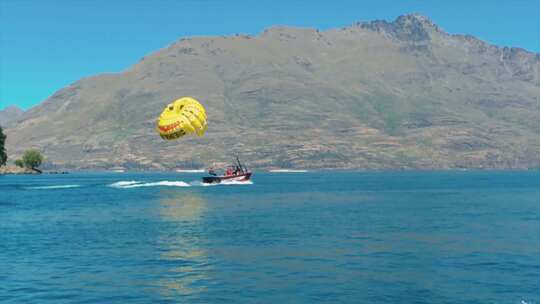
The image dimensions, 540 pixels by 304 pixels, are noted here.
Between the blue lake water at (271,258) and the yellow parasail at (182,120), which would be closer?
the blue lake water at (271,258)

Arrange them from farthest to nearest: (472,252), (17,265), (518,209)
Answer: (518,209) → (472,252) → (17,265)

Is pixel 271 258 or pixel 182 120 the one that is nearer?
pixel 271 258

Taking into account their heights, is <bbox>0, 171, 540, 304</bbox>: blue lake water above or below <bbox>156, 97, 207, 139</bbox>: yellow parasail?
below

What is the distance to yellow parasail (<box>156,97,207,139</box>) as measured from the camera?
315 feet

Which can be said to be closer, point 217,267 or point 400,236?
point 217,267

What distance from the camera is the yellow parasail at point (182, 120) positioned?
96062mm

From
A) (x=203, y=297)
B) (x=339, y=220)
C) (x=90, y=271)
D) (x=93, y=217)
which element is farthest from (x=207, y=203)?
(x=203, y=297)

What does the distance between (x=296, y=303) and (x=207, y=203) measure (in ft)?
276

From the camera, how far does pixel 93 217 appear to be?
92062 millimetres

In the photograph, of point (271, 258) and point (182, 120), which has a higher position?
point (182, 120)

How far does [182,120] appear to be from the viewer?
3819 inches

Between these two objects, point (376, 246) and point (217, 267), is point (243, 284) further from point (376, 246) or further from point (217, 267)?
point (376, 246)

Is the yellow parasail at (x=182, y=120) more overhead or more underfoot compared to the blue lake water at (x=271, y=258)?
more overhead

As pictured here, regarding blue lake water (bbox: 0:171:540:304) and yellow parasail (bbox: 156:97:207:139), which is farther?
yellow parasail (bbox: 156:97:207:139)
